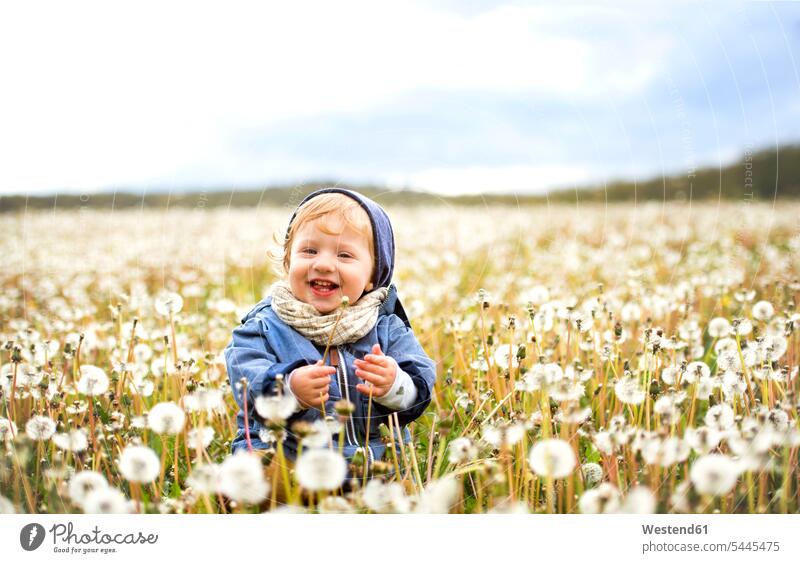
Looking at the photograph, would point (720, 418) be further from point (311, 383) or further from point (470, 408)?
point (311, 383)

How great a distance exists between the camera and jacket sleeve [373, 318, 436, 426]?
1526 mm

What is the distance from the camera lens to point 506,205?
20.5 ft

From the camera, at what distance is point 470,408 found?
170cm

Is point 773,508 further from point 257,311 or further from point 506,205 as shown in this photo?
point 506,205

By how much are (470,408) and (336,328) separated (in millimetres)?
414

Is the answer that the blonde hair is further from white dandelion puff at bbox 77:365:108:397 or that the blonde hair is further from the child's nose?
white dandelion puff at bbox 77:365:108:397

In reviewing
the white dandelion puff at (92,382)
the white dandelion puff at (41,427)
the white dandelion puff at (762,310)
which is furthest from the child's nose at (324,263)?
the white dandelion puff at (762,310)

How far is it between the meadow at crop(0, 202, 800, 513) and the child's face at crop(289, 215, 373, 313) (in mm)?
246

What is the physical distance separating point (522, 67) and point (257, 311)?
39.9 inches

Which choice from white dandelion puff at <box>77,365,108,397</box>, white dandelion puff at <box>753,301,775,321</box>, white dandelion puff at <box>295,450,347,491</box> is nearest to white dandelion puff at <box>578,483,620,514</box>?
white dandelion puff at <box>295,450,347,491</box>

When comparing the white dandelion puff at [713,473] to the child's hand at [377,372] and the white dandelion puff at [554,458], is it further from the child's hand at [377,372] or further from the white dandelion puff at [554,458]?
the child's hand at [377,372]

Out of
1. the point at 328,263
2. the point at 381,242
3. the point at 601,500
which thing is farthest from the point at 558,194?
the point at 601,500

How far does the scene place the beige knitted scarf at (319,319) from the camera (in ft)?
4.94

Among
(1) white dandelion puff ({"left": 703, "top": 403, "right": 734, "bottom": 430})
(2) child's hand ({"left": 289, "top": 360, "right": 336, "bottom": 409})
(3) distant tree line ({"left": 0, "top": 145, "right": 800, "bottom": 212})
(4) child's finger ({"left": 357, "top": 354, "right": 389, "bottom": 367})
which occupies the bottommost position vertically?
(1) white dandelion puff ({"left": 703, "top": 403, "right": 734, "bottom": 430})
